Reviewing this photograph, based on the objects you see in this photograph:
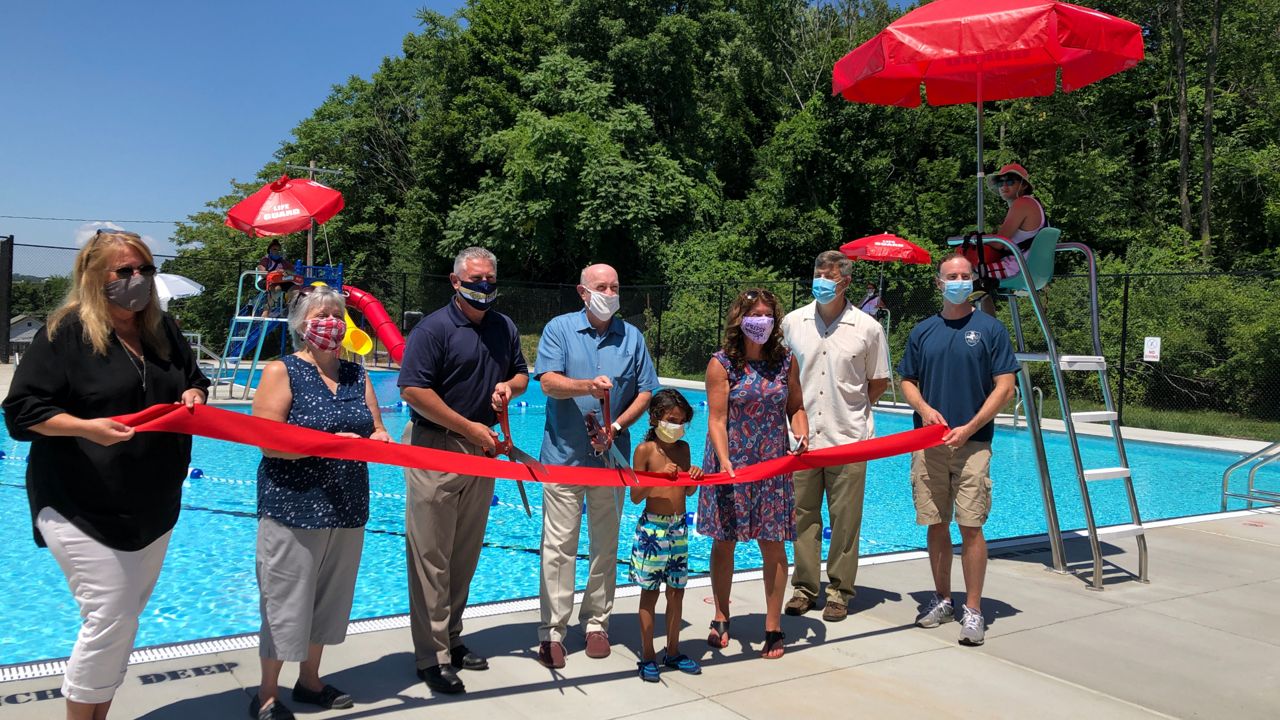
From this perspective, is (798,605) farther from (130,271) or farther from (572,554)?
(130,271)

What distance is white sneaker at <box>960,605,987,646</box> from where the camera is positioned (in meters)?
4.83

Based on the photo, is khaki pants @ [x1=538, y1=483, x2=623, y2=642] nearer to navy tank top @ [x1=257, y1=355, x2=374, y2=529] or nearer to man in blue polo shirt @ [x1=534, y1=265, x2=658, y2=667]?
man in blue polo shirt @ [x1=534, y1=265, x2=658, y2=667]

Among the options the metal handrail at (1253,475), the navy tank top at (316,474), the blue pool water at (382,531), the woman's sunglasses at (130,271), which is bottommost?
the blue pool water at (382,531)

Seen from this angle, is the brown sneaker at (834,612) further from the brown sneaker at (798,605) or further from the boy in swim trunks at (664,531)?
the boy in swim trunks at (664,531)

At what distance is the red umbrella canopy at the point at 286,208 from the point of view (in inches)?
551

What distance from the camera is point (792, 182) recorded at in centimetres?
2988

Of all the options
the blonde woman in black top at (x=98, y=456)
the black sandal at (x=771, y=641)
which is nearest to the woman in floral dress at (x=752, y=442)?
the black sandal at (x=771, y=641)

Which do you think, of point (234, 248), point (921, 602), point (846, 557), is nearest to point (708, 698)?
point (846, 557)

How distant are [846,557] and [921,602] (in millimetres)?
732

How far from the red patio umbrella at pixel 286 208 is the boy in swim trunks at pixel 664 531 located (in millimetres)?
10946

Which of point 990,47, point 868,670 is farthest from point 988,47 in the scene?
point 868,670

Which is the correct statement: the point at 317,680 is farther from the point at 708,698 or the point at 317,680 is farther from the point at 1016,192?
the point at 1016,192

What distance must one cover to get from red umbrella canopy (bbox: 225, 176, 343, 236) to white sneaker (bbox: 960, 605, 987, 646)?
11554mm

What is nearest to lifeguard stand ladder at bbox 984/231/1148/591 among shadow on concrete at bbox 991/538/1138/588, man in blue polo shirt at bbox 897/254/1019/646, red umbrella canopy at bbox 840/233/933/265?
shadow on concrete at bbox 991/538/1138/588
